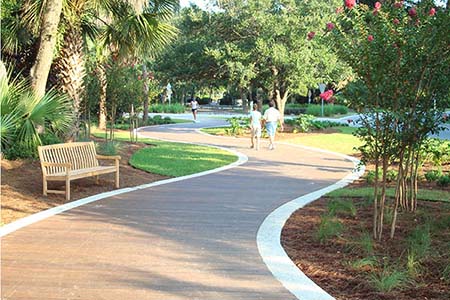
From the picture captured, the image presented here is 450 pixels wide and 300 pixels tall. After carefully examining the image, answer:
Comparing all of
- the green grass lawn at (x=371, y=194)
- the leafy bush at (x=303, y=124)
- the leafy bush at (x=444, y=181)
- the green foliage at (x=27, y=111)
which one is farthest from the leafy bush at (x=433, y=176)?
the leafy bush at (x=303, y=124)

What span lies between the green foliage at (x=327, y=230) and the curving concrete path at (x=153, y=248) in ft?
2.57

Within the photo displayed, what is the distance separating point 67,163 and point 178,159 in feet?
18.8

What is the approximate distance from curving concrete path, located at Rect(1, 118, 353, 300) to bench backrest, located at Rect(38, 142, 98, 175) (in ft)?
3.89

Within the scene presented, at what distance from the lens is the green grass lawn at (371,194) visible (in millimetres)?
8969

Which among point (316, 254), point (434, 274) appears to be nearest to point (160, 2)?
point (316, 254)

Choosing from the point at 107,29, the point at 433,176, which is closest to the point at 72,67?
the point at 107,29

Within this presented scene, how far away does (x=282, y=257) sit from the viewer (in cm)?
544

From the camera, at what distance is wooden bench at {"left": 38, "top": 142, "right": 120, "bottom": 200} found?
8.62m

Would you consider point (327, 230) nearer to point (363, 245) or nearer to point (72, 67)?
point (363, 245)

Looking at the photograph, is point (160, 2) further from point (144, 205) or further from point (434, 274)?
point (434, 274)

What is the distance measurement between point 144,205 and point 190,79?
21.2 metres

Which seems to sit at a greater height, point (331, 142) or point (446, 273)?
point (331, 142)

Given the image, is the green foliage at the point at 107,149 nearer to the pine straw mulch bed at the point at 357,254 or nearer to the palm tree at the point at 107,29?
the palm tree at the point at 107,29

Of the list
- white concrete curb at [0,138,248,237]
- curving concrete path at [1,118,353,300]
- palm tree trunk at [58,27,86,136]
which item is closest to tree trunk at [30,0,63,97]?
palm tree trunk at [58,27,86,136]
